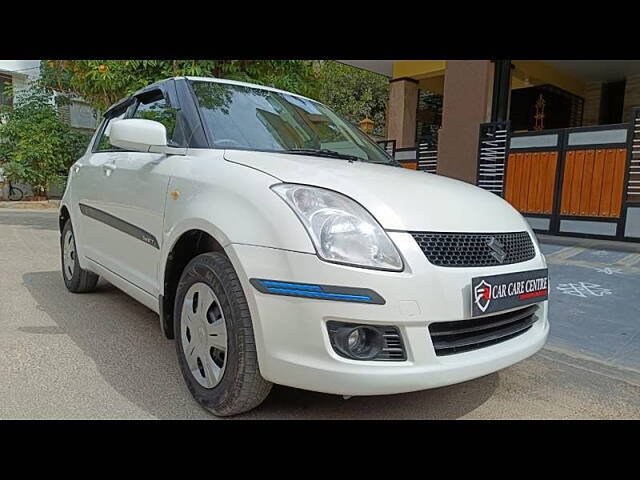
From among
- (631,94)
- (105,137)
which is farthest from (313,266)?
(631,94)

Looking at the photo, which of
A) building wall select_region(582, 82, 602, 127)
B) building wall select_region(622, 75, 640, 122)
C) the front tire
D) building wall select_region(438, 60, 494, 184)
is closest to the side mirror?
the front tire

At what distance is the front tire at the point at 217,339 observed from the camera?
2002 millimetres

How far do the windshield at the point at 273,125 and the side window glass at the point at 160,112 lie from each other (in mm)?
211

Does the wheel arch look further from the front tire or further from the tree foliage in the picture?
the tree foliage

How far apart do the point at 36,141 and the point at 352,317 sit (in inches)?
625

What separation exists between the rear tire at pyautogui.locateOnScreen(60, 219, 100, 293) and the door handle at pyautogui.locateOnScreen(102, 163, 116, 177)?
94cm

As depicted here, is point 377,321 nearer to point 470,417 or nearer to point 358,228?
point 358,228

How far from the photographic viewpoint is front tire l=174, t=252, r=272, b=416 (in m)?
2.00

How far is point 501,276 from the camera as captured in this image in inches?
82.2

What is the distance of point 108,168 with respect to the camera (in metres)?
3.39
